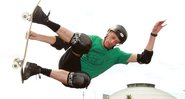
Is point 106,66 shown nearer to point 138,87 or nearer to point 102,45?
point 102,45

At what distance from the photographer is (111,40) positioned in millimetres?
9461

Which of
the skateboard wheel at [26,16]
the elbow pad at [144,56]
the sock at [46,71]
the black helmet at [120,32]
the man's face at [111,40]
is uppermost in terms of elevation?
the skateboard wheel at [26,16]

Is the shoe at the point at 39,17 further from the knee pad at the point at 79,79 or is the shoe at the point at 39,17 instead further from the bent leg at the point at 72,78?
the knee pad at the point at 79,79

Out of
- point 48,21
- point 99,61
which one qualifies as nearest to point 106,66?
point 99,61

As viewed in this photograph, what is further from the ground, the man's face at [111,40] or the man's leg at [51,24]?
the man's leg at [51,24]

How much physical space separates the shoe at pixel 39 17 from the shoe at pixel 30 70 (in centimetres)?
102

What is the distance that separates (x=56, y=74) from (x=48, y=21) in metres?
1.27

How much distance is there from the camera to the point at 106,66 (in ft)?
32.6

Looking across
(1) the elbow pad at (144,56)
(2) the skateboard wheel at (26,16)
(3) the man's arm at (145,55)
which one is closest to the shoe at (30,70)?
(2) the skateboard wheel at (26,16)

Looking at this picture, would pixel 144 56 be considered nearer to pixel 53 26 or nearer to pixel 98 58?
pixel 98 58

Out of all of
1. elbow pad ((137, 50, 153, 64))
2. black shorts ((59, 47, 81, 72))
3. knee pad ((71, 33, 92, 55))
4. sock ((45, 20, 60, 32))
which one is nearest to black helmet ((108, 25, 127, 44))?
knee pad ((71, 33, 92, 55))

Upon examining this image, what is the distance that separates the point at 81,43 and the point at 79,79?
2.89 ft

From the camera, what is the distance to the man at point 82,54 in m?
9.38

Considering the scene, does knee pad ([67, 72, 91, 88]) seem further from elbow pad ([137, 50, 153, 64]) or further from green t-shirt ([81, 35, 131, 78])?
elbow pad ([137, 50, 153, 64])
